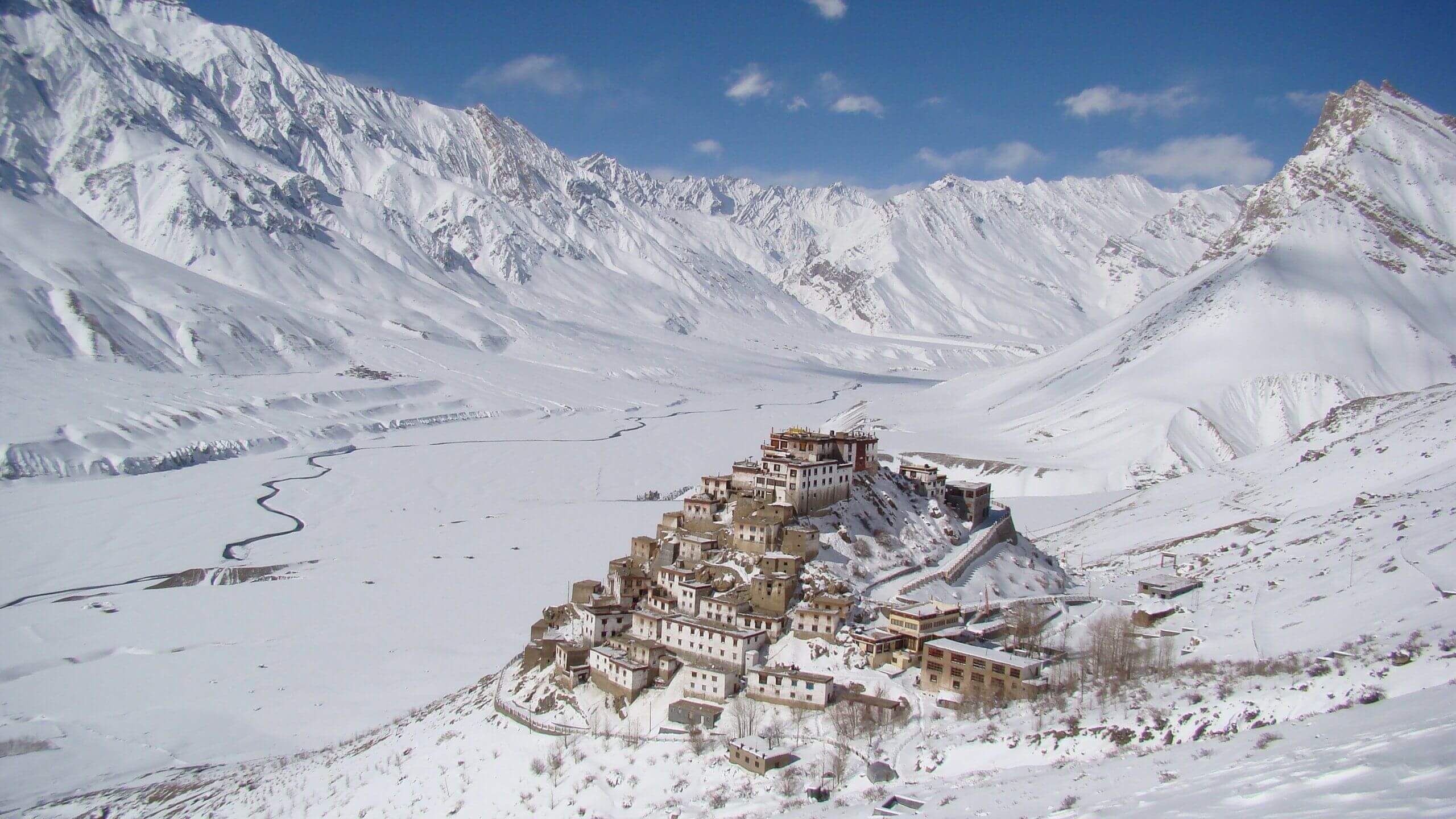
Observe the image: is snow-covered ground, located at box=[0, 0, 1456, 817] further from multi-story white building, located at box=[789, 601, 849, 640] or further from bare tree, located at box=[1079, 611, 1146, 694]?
multi-story white building, located at box=[789, 601, 849, 640]

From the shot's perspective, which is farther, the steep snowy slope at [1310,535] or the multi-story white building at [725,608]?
the multi-story white building at [725,608]

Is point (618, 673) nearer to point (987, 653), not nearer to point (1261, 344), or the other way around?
point (987, 653)

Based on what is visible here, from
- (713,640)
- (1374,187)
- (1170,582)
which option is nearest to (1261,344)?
(1374,187)

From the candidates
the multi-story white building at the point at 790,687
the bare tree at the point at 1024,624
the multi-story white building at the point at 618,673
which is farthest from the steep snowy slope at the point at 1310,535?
the multi-story white building at the point at 618,673

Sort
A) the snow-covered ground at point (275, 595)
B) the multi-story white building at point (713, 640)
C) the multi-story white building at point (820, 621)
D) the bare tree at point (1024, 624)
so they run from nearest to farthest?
the multi-story white building at point (713, 640) → the bare tree at point (1024, 624) → the multi-story white building at point (820, 621) → the snow-covered ground at point (275, 595)

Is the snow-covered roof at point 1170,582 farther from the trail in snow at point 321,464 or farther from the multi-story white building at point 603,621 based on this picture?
the trail in snow at point 321,464

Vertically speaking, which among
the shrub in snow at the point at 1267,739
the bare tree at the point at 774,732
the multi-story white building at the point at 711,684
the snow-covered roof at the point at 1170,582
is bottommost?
the bare tree at the point at 774,732

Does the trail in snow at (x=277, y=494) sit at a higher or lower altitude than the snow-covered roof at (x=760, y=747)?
higher

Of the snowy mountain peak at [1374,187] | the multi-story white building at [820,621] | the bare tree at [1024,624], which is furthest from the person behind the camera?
the snowy mountain peak at [1374,187]
